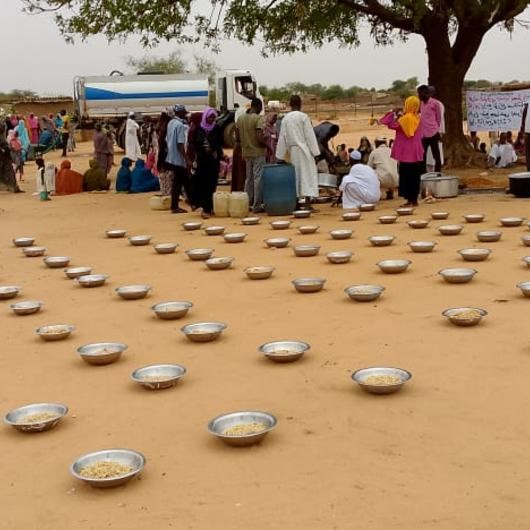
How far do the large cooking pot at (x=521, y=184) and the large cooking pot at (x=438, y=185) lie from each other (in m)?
0.80

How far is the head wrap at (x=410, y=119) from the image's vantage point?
9.42 m

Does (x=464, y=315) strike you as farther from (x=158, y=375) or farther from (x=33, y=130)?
(x=33, y=130)

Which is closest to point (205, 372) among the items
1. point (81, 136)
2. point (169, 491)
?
point (169, 491)

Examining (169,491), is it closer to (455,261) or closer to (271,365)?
(271,365)

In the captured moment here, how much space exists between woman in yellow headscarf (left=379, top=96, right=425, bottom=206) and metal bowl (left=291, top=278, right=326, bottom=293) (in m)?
4.35

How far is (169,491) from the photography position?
9.21ft

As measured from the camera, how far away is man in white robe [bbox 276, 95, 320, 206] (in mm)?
9680

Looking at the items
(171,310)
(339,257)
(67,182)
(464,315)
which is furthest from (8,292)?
(67,182)

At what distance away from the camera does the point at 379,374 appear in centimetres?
373

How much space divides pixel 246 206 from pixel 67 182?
5624mm

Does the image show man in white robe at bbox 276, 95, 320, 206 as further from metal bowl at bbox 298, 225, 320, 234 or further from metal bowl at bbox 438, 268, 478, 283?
metal bowl at bbox 438, 268, 478, 283

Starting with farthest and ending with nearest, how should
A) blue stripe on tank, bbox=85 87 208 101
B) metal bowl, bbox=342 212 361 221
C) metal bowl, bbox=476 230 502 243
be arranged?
1. blue stripe on tank, bbox=85 87 208 101
2. metal bowl, bbox=342 212 361 221
3. metal bowl, bbox=476 230 502 243

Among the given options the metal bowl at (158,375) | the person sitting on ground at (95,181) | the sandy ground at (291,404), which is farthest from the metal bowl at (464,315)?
the person sitting on ground at (95,181)

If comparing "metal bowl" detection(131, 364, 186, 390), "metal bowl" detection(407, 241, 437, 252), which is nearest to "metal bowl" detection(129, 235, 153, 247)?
"metal bowl" detection(407, 241, 437, 252)
